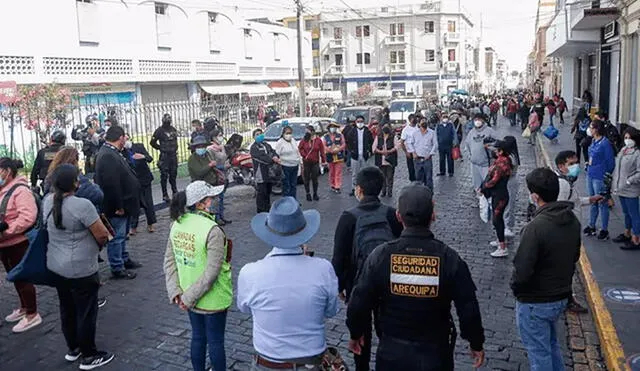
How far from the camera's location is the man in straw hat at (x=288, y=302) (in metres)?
3.13

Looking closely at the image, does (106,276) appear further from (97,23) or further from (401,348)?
(97,23)

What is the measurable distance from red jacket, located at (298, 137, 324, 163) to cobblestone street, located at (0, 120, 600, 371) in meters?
3.01

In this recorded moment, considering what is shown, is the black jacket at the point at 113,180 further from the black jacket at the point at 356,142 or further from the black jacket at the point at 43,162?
the black jacket at the point at 356,142

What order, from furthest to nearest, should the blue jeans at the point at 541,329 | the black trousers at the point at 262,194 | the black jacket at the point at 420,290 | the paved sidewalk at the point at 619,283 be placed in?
the black trousers at the point at 262,194
the paved sidewalk at the point at 619,283
the blue jeans at the point at 541,329
the black jacket at the point at 420,290

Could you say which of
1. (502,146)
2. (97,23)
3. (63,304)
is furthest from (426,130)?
(97,23)

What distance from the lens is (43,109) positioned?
1639cm

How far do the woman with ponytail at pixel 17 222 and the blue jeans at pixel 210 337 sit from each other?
2641mm

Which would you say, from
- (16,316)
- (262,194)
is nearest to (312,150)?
(262,194)

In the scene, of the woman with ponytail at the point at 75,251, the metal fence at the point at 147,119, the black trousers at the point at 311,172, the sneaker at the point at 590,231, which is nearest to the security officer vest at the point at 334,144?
the black trousers at the point at 311,172

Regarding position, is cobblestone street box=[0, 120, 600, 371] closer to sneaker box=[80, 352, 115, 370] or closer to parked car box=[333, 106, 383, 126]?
sneaker box=[80, 352, 115, 370]

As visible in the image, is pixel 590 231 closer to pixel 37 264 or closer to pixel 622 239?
pixel 622 239

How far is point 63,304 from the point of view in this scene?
203 inches

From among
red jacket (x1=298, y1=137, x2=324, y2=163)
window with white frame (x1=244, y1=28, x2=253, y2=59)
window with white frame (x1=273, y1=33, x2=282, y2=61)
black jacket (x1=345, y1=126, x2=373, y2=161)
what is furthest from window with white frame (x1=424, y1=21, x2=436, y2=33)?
red jacket (x1=298, y1=137, x2=324, y2=163)

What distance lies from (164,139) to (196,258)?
8.60 meters
